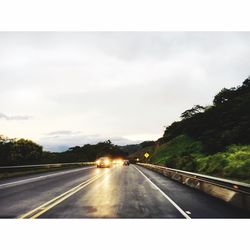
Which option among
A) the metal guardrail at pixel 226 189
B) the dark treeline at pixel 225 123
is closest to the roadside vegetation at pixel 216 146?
the dark treeline at pixel 225 123

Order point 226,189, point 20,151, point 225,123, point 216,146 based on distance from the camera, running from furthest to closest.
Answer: point 20,151 → point 225,123 → point 216,146 → point 226,189

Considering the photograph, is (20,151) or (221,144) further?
(20,151)

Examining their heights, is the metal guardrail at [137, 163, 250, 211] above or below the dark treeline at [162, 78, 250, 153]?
below

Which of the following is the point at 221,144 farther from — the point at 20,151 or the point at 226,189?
the point at 20,151

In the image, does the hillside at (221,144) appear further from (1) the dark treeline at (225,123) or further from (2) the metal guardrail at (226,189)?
(2) the metal guardrail at (226,189)

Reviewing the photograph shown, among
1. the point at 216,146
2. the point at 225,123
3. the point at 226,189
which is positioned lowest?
the point at 226,189

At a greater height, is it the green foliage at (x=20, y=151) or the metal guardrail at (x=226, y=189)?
the green foliage at (x=20, y=151)

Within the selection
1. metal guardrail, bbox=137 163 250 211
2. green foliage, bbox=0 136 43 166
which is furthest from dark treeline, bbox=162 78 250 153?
green foliage, bbox=0 136 43 166

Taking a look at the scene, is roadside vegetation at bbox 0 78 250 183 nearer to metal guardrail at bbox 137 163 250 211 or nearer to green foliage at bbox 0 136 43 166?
green foliage at bbox 0 136 43 166

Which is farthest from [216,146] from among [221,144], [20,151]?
[20,151]

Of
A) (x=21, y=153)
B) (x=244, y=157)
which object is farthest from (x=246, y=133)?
(x=21, y=153)

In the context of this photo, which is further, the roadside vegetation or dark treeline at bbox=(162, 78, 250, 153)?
dark treeline at bbox=(162, 78, 250, 153)
